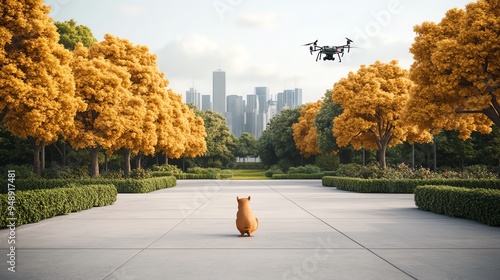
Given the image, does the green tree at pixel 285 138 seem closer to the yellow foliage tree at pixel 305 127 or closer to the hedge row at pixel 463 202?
the yellow foliage tree at pixel 305 127

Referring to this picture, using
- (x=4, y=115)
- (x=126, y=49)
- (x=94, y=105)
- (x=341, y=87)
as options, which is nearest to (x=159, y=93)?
(x=126, y=49)

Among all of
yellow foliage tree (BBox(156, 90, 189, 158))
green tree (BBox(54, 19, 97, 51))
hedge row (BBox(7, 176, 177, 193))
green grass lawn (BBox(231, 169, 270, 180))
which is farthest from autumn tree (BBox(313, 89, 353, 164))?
green tree (BBox(54, 19, 97, 51))

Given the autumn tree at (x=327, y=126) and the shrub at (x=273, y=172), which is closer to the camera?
the autumn tree at (x=327, y=126)

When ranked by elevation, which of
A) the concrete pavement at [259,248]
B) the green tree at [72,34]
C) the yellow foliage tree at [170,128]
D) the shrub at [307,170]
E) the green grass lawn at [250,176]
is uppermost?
the green tree at [72,34]

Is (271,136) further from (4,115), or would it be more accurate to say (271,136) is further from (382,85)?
(4,115)

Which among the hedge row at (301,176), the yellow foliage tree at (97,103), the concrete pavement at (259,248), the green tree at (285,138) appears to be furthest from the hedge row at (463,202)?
the green tree at (285,138)

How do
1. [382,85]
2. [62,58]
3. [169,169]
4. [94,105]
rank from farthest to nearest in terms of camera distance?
[169,169], [382,85], [94,105], [62,58]
